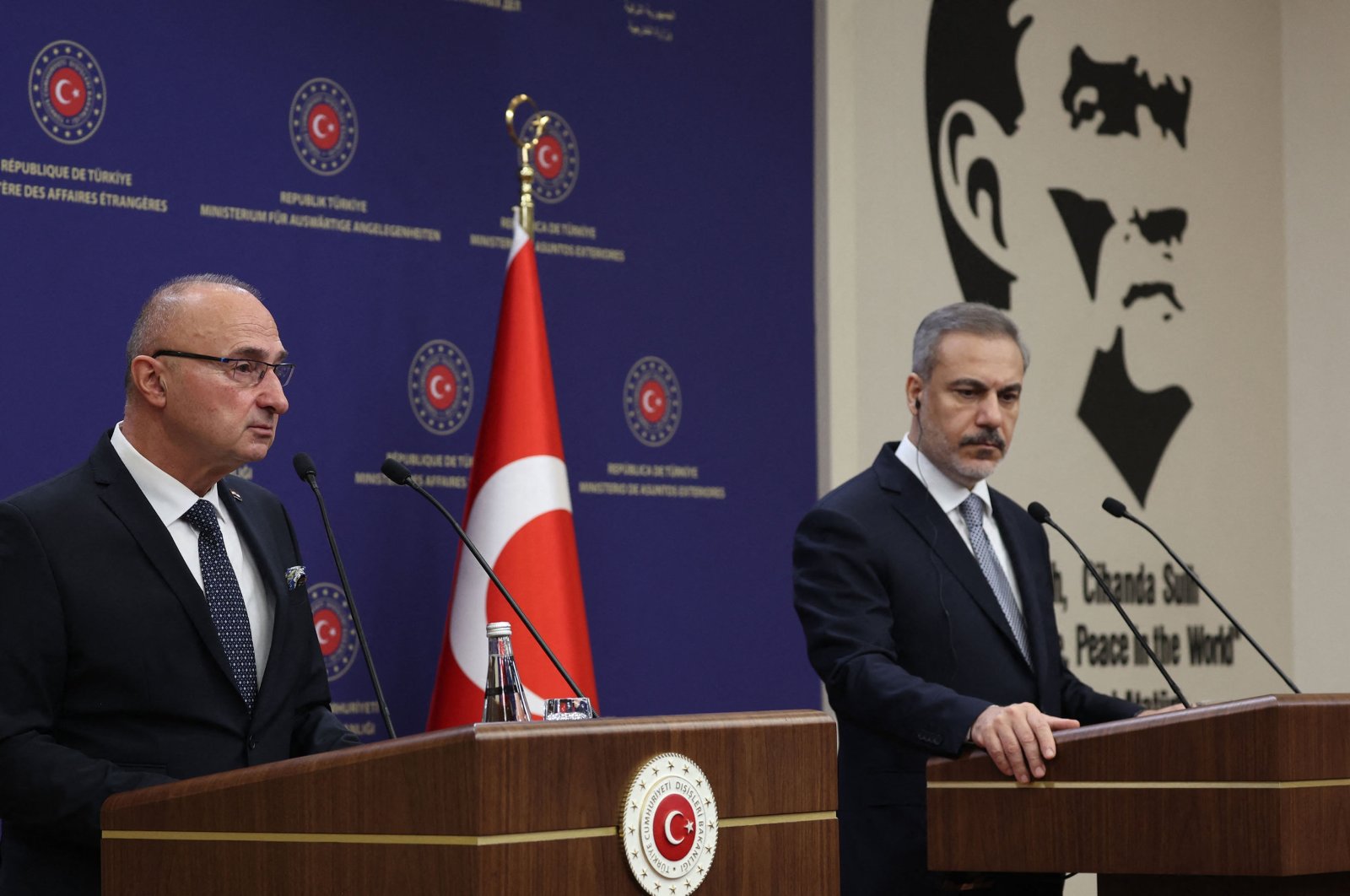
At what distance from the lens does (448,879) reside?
176cm

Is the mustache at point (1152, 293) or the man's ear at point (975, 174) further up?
the man's ear at point (975, 174)

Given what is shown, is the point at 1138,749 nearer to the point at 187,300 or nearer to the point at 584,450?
the point at 187,300

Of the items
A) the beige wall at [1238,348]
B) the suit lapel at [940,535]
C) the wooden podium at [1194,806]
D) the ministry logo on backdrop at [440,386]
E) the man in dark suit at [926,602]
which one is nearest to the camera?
the wooden podium at [1194,806]

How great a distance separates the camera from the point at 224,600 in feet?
8.75

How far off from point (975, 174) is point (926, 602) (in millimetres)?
2763

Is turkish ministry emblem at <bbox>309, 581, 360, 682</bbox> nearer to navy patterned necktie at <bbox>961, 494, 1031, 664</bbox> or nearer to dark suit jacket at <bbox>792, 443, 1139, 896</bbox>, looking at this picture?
dark suit jacket at <bbox>792, 443, 1139, 896</bbox>

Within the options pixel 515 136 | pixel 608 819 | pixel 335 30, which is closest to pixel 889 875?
pixel 608 819

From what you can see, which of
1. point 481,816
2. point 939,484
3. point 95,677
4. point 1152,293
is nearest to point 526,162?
point 939,484

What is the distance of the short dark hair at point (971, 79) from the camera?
18.4 feet

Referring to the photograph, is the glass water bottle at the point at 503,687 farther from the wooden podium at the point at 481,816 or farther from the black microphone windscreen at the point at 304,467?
the black microphone windscreen at the point at 304,467

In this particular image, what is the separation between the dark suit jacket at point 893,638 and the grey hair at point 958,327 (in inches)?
10.4

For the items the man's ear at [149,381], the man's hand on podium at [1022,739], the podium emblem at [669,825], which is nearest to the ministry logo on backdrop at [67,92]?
the man's ear at [149,381]

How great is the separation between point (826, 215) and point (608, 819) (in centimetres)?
353

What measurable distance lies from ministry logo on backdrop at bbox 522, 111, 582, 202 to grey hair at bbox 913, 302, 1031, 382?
1.34m
